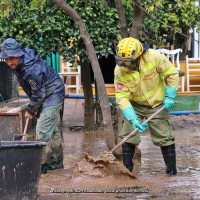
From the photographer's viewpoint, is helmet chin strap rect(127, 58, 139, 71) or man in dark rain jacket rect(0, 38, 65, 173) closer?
helmet chin strap rect(127, 58, 139, 71)

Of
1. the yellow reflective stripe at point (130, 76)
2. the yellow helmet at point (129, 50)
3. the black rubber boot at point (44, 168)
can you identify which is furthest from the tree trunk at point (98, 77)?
the yellow helmet at point (129, 50)

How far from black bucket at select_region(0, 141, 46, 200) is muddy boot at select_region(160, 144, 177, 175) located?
2.07 m

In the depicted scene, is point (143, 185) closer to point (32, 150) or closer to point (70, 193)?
point (70, 193)

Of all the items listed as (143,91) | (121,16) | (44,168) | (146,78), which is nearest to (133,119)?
(143,91)

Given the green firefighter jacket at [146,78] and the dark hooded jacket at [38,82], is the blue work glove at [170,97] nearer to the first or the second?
the green firefighter jacket at [146,78]

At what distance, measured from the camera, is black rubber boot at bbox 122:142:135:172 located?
28.3ft

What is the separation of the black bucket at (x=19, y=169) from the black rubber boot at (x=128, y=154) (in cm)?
180

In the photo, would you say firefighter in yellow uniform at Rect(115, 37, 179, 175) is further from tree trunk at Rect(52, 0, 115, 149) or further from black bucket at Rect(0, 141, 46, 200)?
black bucket at Rect(0, 141, 46, 200)

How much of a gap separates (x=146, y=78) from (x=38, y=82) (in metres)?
1.21

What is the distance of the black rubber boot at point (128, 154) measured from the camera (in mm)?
8641

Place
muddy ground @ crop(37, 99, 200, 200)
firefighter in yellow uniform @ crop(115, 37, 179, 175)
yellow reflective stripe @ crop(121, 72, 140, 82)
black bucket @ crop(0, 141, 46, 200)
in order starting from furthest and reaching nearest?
yellow reflective stripe @ crop(121, 72, 140, 82) < firefighter in yellow uniform @ crop(115, 37, 179, 175) < muddy ground @ crop(37, 99, 200, 200) < black bucket @ crop(0, 141, 46, 200)

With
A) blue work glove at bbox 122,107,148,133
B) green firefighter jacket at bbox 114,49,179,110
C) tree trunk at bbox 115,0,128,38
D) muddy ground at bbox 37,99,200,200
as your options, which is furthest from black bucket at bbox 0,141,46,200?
tree trunk at bbox 115,0,128,38

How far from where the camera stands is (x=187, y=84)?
1777cm

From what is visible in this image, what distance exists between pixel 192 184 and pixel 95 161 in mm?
1153
